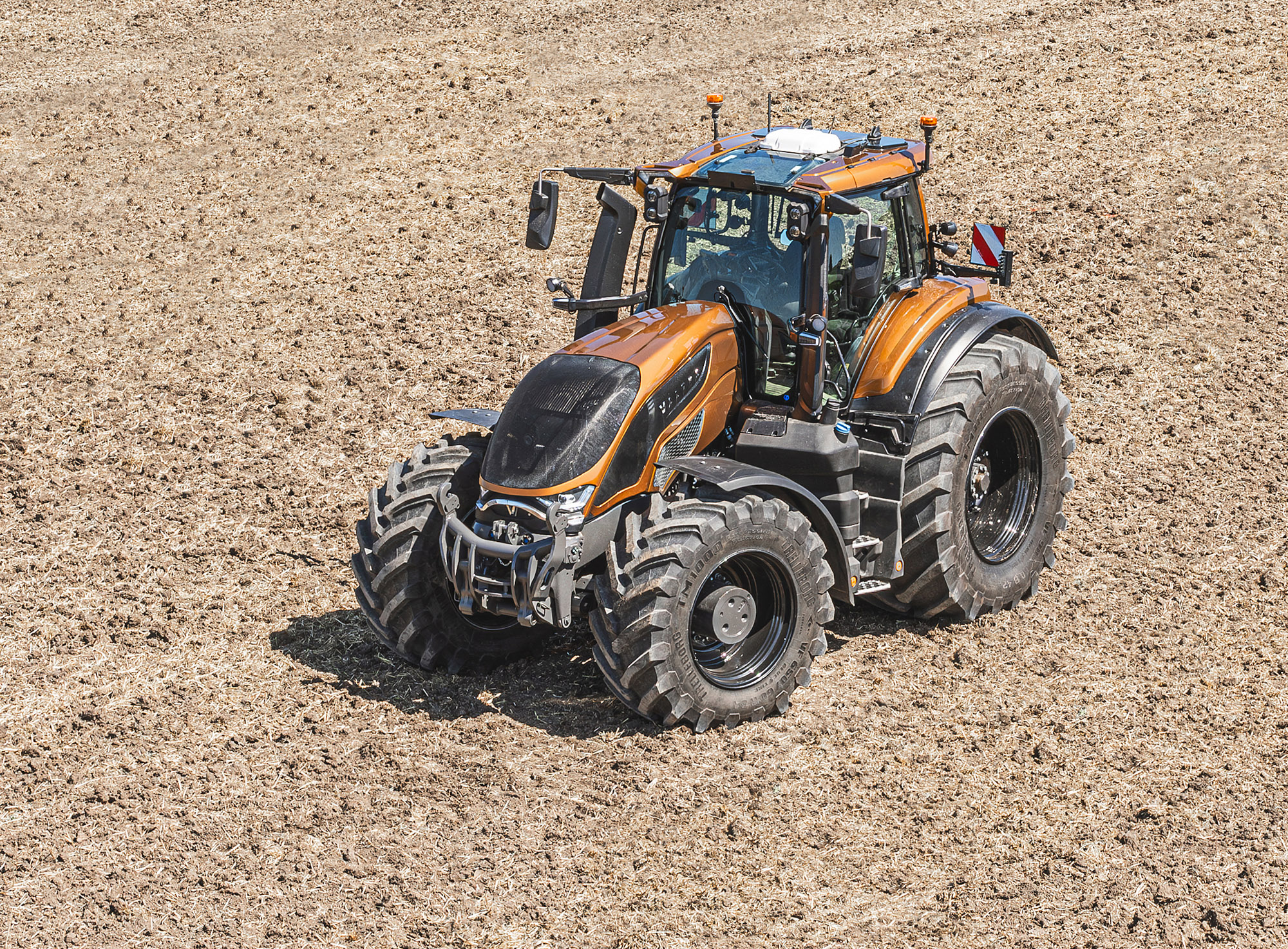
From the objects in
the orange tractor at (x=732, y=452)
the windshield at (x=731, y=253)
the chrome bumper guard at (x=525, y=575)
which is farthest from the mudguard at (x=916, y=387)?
the chrome bumper guard at (x=525, y=575)

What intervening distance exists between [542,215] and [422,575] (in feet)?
6.76

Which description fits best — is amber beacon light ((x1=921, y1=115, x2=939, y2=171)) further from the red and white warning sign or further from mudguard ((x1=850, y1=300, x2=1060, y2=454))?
mudguard ((x1=850, y1=300, x2=1060, y2=454))

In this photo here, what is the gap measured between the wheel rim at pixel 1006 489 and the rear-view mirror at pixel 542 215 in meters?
2.97

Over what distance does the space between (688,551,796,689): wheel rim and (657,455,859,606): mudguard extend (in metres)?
0.39

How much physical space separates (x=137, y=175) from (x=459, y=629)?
1012 cm

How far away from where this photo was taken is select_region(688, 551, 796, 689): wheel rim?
23.5ft

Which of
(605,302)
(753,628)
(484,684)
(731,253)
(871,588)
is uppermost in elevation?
(731,253)

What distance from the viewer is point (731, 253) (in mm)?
7770

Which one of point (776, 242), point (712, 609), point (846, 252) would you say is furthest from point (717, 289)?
point (712, 609)

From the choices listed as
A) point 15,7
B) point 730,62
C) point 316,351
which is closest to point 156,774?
point 316,351

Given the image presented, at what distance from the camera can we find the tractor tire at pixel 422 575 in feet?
24.0

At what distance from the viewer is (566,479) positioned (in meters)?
6.91

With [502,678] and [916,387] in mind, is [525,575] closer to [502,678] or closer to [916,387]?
[502,678]

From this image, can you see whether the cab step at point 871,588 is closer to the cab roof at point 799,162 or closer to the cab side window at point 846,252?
the cab side window at point 846,252
